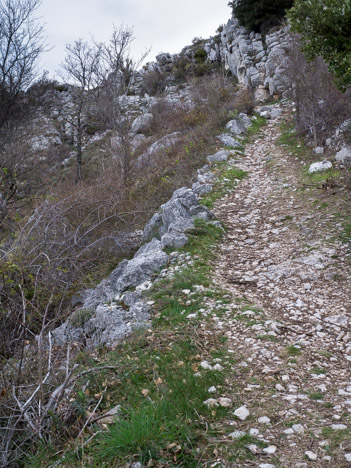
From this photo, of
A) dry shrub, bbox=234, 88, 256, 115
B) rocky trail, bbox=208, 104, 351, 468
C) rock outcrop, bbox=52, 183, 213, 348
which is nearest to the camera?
rocky trail, bbox=208, 104, 351, 468

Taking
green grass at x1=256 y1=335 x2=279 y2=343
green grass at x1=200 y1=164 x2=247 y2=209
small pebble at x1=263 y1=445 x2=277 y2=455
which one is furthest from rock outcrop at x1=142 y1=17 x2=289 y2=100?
small pebble at x1=263 y1=445 x2=277 y2=455

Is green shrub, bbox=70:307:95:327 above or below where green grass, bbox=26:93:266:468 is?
above

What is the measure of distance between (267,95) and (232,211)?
1369 cm

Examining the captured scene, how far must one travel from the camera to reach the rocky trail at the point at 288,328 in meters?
2.73

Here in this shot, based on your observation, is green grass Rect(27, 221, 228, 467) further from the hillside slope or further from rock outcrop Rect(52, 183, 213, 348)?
rock outcrop Rect(52, 183, 213, 348)

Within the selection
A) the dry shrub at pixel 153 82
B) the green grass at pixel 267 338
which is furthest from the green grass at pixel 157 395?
the dry shrub at pixel 153 82

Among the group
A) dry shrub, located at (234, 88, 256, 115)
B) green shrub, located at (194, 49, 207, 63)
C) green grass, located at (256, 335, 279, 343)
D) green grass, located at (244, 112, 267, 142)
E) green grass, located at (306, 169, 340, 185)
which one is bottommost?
green grass, located at (256, 335, 279, 343)

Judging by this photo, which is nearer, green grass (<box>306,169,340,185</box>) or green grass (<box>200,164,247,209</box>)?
green grass (<box>306,169,340,185</box>)

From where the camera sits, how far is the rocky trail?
108 inches

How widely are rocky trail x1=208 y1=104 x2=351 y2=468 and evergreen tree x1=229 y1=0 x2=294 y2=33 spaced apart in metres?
18.7

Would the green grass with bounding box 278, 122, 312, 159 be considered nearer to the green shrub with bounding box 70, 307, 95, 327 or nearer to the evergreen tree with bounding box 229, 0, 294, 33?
the green shrub with bounding box 70, 307, 95, 327

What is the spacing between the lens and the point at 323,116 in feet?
37.0

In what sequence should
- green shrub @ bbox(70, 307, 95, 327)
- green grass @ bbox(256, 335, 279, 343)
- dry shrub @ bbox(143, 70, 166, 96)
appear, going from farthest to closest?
dry shrub @ bbox(143, 70, 166, 96) → green shrub @ bbox(70, 307, 95, 327) → green grass @ bbox(256, 335, 279, 343)

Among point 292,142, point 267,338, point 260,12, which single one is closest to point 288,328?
point 267,338
